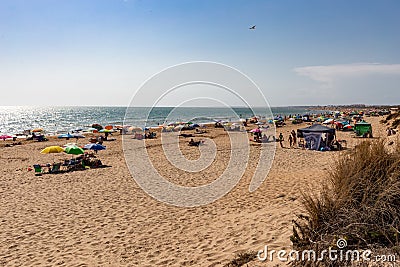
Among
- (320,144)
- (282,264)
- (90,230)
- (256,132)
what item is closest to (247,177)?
(90,230)

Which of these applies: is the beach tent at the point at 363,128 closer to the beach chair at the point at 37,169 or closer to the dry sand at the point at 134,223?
the dry sand at the point at 134,223

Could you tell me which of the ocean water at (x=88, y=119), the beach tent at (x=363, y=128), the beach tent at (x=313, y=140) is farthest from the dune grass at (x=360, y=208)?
the beach tent at (x=363, y=128)

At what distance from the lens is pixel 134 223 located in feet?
22.6

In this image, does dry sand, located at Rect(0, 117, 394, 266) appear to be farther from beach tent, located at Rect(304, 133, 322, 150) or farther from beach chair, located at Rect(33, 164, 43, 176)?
beach tent, located at Rect(304, 133, 322, 150)

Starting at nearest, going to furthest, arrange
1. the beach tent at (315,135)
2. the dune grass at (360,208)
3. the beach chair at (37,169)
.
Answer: the dune grass at (360,208)
the beach chair at (37,169)
the beach tent at (315,135)

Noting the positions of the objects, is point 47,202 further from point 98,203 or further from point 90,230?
point 90,230

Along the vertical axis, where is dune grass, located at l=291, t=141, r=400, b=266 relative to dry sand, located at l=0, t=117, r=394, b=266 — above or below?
above

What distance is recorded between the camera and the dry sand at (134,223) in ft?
16.5

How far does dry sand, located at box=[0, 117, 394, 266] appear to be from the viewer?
198 inches

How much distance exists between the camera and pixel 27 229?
6859 mm

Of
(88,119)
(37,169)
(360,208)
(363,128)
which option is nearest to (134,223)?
(360,208)

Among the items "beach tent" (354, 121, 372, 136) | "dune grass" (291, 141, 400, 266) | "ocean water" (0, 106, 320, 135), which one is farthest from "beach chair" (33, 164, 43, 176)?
"beach tent" (354, 121, 372, 136)

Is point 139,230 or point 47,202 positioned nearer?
point 139,230

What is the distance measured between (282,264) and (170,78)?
469cm
